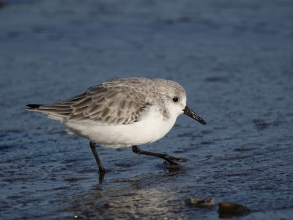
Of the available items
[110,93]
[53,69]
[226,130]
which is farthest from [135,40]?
[110,93]

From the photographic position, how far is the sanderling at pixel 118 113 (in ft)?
23.4

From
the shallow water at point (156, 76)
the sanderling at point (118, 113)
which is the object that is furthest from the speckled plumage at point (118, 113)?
the shallow water at point (156, 76)

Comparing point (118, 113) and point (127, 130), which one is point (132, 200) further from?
point (118, 113)

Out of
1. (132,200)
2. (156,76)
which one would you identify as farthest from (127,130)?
(156,76)

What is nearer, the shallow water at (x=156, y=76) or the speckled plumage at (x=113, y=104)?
the shallow water at (x=156, y=76)

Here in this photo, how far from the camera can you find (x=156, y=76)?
11656 millimetres

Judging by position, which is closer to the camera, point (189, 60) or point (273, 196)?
point (273, 196)

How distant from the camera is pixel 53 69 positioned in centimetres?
1204

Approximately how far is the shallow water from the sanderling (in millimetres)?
523

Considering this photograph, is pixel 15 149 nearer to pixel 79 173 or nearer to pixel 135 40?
pixel 79 173

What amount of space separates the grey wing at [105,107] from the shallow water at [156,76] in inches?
29.3

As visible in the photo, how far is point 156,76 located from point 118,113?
4.56m

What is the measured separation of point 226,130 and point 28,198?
3.75 meters

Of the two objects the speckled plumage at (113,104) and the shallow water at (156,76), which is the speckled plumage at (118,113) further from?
the shallow water at (156,76)
